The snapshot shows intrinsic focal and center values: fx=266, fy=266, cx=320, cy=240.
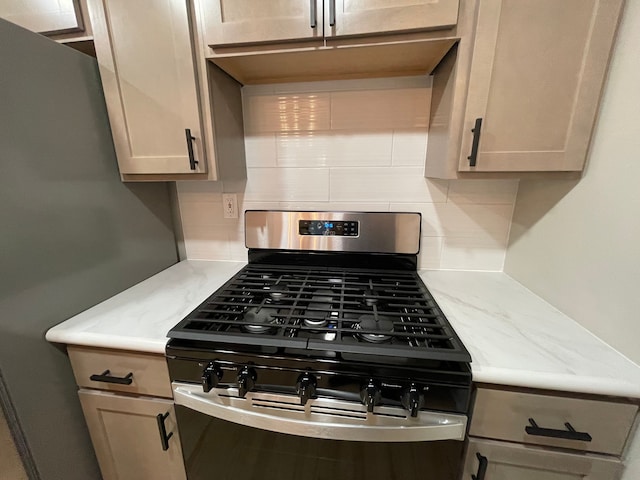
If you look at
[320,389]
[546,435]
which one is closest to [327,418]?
[320,389]

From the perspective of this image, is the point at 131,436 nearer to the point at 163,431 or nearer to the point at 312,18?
the point at 163,431

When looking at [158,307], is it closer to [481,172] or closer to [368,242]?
[368,242]

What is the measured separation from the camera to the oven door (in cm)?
66

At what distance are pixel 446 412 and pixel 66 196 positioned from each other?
1253mm

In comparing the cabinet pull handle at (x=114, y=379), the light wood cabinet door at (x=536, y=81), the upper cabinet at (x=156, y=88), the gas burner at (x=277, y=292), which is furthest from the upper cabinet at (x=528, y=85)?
the cabinet pull handle at (x=114, y=379)

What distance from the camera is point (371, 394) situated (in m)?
0.62

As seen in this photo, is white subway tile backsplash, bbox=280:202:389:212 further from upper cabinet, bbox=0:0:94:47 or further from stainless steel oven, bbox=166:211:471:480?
upper cabinet, bbox=0:0:94:47

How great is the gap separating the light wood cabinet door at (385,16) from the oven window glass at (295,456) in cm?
111

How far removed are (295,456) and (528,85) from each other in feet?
4.02

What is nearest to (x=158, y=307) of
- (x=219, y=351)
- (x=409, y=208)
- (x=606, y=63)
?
(x=219, y=351)

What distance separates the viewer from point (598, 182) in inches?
29.0

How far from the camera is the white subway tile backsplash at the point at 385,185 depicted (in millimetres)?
1144

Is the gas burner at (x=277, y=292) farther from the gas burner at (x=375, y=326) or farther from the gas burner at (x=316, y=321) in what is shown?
the gas burner at (x=375, y=326)

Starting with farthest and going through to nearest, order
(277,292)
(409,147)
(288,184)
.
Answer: (288,184)
(409,147)
(277,292)
